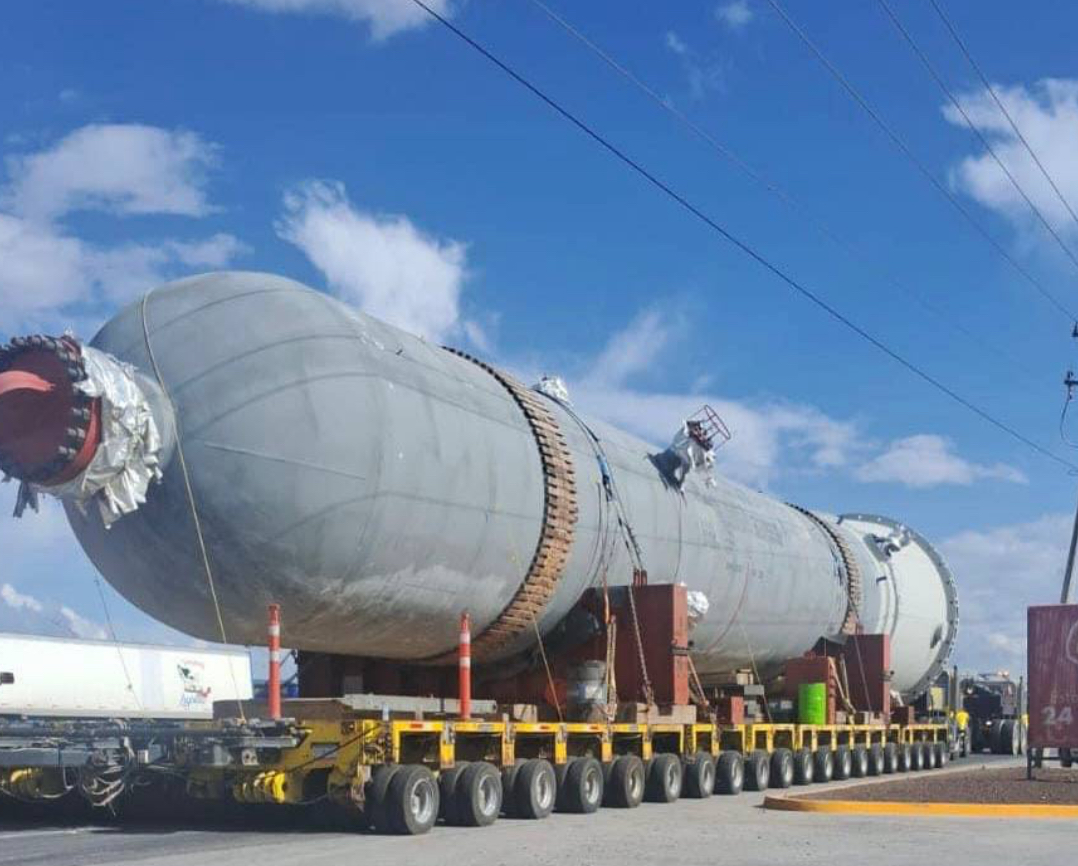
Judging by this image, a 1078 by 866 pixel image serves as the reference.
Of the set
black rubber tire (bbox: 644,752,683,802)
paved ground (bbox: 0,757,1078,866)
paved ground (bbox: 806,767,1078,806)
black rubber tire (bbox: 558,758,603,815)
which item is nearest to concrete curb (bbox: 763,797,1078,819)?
paved ground (bbox: 806,767,1078,806)

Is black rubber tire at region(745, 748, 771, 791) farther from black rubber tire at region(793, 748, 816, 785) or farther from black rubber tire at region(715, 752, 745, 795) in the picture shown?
black rubber tire at region(793, 748, 816, 785)

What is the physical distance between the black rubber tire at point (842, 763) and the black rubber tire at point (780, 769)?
8.11 feet

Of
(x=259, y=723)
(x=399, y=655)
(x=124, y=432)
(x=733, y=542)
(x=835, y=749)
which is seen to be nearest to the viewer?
(x=124, y=432)

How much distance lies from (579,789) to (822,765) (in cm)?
923

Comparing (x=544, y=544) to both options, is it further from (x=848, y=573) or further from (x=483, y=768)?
(x=848, y=573)

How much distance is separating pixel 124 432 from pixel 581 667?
7.04 meters

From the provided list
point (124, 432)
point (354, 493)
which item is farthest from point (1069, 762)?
point (124, 432)

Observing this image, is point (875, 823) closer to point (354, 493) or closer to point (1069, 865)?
point (1069, 865)

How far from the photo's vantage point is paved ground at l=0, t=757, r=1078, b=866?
11.9 m

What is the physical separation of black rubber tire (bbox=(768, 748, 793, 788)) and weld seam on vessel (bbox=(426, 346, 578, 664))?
297 inches

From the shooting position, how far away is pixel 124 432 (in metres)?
11.8

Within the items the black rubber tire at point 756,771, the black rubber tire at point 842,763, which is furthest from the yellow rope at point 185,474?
the black rubber tire at point 842,763

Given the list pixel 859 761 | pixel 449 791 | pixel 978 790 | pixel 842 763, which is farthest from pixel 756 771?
pixel 449 791

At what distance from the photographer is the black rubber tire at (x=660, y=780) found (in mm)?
18219
